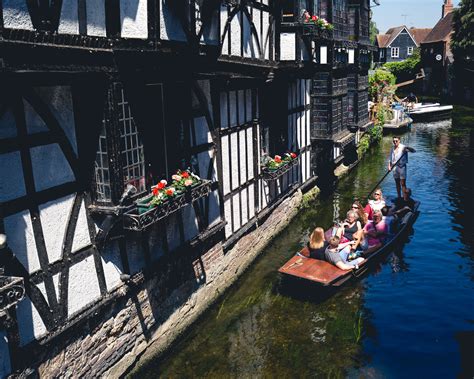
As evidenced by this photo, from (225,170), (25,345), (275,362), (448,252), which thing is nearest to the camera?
(25,345)

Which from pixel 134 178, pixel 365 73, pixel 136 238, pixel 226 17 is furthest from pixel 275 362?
pixel 365 73

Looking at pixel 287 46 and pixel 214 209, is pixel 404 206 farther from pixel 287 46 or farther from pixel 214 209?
pixel 214 209

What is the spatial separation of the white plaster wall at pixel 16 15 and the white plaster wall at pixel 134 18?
2118 mm

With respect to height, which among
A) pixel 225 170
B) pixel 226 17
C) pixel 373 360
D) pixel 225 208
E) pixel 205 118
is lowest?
pixel 373 360

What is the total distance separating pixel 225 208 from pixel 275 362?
464 cm

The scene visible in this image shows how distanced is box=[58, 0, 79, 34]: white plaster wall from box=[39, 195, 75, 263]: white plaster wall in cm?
266

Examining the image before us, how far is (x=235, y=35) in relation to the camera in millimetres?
13625

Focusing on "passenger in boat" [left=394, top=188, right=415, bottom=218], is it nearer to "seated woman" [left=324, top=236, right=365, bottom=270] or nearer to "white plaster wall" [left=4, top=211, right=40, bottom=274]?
"seated woman" [left=324, top=236, right=365, bottom=270]

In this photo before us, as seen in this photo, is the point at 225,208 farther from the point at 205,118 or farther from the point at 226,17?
the point at 226,17

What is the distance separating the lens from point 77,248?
8773 mm

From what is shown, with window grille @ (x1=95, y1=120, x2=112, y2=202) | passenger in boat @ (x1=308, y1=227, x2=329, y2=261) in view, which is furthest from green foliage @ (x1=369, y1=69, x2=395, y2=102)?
window grille @ (x1=95, y1=120, x2=112, y2=202)

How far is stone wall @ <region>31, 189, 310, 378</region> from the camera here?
898 cm

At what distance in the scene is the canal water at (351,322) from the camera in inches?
424

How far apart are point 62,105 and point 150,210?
2.46 m
